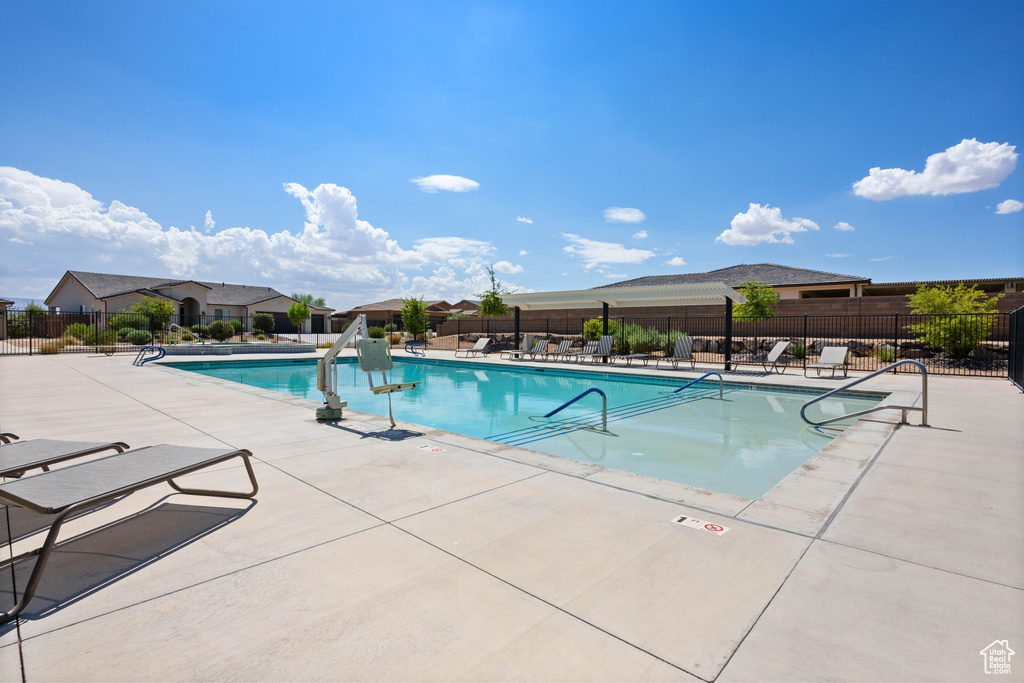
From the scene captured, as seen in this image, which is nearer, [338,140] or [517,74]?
[517,74]

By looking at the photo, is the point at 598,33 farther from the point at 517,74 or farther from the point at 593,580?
the point at 593,580

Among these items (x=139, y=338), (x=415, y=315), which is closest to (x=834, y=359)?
(x=415, y=315)

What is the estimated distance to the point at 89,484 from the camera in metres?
2.46

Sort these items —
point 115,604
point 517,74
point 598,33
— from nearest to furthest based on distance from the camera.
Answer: point 115,604
point 598,33
point 517,74

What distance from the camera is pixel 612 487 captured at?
12.1 feet

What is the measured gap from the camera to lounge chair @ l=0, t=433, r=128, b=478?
2.71 metres

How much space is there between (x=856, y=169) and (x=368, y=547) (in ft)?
74.7

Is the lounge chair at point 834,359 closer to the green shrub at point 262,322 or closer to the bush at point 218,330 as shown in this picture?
the bush at point 218,330

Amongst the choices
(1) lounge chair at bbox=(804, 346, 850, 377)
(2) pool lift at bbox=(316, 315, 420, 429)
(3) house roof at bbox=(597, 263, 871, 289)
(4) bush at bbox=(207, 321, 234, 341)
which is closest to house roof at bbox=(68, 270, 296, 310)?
(4) bush at bbox=(207, 321, 234, 341)

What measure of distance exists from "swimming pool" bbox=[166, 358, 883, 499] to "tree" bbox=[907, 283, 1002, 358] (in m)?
7.00

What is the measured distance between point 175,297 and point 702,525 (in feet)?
145

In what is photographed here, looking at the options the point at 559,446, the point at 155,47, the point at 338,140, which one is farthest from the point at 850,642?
the point at 338,140

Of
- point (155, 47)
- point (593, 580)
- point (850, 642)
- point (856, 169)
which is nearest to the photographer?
point (850, 642)

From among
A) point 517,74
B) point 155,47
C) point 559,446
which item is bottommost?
point 559,446
